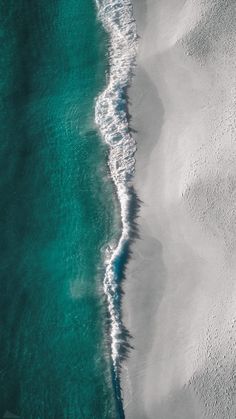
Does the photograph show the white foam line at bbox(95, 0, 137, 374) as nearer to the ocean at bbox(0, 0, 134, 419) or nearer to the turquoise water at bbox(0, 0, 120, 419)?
the ocean at bbox(0, 0, 134, 419)

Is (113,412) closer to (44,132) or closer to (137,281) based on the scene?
(137,281)

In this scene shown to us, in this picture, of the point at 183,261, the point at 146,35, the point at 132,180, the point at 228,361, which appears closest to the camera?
the point at 228,361

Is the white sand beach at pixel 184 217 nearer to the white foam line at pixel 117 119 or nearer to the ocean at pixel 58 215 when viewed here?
the white foam line at pixel 117 119

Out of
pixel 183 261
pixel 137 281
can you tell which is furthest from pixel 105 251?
pixel 183 261

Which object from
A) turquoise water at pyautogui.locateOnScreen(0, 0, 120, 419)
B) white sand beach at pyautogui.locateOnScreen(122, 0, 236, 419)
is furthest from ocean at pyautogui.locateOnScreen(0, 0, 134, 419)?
white sand beach at pyautogui.locateOnScreen(122, 0, 236, 419)

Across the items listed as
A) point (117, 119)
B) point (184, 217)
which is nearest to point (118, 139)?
point (117, 119)

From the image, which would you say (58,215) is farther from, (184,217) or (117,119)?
(184,217)
